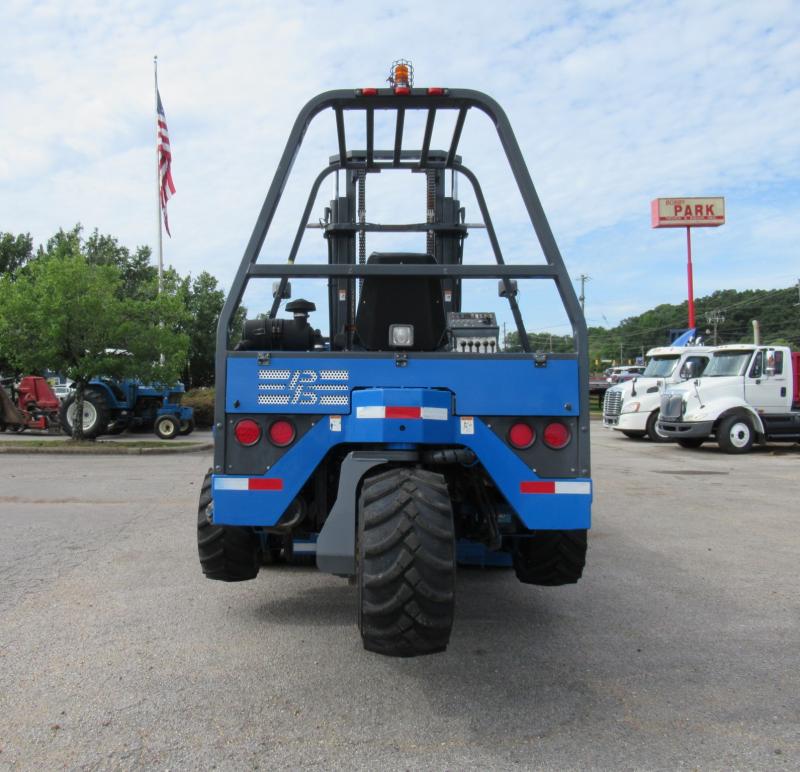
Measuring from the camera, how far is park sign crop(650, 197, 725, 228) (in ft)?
149

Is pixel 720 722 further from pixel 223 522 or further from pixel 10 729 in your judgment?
pixel 10 729

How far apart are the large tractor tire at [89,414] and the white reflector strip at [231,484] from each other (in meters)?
15.7

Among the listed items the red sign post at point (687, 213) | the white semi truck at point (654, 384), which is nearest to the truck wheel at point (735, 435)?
the white semi truck at point (654, 384)

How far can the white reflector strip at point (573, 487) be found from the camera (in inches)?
142

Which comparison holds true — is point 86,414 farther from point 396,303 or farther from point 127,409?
point 396,303

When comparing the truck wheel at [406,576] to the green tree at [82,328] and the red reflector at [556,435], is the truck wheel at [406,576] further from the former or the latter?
the green tree at [82,328]

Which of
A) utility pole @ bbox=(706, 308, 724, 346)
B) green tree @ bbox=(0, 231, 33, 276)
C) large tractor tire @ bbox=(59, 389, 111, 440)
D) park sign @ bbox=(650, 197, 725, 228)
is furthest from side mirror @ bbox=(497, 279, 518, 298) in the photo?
utility pole @ bbox=(706, 308, 724, 346)

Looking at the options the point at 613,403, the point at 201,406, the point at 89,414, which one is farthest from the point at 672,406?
the point at 89,414

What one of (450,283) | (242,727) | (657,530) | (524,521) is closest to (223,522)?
(242,727)

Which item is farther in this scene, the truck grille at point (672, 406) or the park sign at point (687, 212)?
the park sign at point (687, 212)

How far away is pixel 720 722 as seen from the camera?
10.6ft

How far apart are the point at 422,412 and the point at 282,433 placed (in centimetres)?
76

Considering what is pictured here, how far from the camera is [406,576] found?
2.96 m

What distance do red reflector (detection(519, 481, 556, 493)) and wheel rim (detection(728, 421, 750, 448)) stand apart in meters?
15.4
